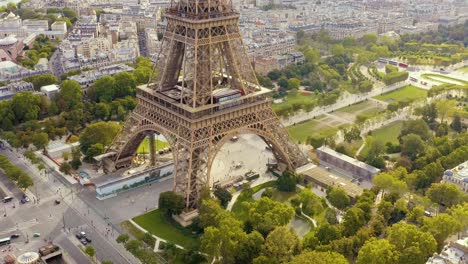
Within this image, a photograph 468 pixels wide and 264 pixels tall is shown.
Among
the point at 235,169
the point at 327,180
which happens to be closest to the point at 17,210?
the point at 235,169

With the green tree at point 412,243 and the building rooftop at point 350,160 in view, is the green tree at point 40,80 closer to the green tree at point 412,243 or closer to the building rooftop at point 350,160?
the building rooftop at point 350,160

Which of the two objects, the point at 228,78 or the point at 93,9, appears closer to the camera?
the point at 228,78

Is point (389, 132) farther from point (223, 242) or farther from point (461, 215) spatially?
point (223, 242)

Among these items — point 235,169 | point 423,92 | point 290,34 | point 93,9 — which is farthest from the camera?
point 93,9

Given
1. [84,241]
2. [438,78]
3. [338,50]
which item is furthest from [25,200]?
[438,78]

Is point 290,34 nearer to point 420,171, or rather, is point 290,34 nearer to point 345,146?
point 345,146

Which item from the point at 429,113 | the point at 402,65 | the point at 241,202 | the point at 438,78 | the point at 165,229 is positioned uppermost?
the point at 402,65
